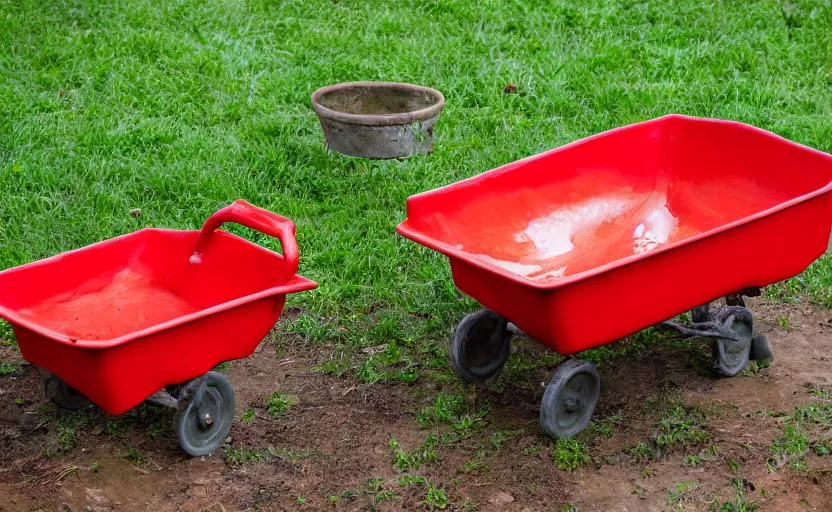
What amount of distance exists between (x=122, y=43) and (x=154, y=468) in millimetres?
4698

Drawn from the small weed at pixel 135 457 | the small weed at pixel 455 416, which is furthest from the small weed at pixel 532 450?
the small weed at pixel 135 457

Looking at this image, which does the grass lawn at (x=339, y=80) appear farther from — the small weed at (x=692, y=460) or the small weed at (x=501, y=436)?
the small weed at (x=692, y=460)

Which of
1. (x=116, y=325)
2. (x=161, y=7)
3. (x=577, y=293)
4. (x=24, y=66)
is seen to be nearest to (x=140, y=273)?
(x=116, y=325)

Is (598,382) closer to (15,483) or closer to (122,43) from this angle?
(15,483)

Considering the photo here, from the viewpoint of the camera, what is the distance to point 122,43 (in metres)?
7.64

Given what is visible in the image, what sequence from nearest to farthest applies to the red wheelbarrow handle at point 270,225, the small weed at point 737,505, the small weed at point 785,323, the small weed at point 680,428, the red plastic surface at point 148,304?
the red plastic surface at point 148,304 → the small weed at point 737,505 → the red wheelbarrow handle at point 270,225 → the small weed at point 680,428 → the small weed at point 785,323

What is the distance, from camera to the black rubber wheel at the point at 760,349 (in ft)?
14.5

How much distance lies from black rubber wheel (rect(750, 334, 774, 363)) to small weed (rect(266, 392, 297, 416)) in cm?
202

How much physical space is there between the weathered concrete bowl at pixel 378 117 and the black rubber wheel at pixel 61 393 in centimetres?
258

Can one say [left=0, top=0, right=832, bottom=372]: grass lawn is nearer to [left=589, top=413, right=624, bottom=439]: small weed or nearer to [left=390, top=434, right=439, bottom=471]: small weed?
[left=390, top=434, right=439, bottom=471]: small weed

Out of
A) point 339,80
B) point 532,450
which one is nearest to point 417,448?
point 532,450

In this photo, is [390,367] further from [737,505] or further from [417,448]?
[737,505]

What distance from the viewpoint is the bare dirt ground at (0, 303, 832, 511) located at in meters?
3.66

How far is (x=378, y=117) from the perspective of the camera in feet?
19.6
